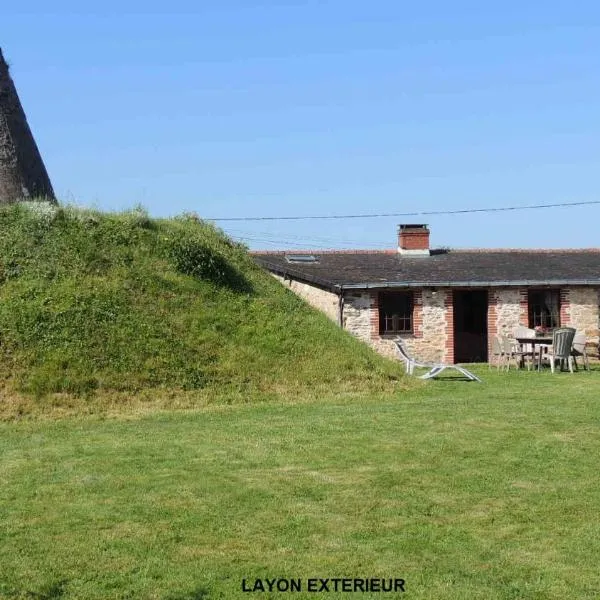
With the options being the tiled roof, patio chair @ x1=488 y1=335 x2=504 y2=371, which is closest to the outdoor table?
patio chair @ x1=488 y1=335 x2=504 y2=371

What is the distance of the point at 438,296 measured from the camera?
76.5 feet

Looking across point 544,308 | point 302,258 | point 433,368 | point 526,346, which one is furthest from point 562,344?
point 302,258

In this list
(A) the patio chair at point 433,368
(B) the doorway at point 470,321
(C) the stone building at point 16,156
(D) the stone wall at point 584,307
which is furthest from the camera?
(B) the doorway at point 470,321

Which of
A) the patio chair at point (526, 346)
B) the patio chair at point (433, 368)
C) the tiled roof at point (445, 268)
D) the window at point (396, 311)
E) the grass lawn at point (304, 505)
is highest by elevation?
the tiled roof at point (445, 268)

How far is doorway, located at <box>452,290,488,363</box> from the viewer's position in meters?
26.0

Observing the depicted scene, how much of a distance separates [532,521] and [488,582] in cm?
Result: 136

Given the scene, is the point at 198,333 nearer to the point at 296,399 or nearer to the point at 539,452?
the point at 296,399

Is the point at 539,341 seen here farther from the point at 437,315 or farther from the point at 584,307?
the point at 584,307

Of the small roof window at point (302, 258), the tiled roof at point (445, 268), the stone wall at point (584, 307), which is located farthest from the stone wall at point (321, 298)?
the stone wall at point (584, 307)

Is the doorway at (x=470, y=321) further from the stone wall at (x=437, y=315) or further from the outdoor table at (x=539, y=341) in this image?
the outdoor table at (x=539, y=341)

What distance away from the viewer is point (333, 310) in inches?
915

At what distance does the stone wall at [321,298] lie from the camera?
2317cm

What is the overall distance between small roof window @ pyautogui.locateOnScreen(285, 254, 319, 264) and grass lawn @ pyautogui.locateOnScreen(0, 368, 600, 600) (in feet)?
50.0

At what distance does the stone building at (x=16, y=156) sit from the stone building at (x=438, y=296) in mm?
8205
